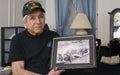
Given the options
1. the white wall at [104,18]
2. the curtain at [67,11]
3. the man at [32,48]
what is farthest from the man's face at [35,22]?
the curtain at [67,11]

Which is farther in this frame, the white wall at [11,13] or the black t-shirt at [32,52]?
the white wall at [11,13]

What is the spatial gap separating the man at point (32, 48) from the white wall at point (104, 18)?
227 centimetres

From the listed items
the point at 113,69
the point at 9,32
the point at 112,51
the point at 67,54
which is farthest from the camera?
the point at 9,32

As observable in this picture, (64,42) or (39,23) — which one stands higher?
(39,23)

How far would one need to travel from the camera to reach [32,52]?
57.0 inches

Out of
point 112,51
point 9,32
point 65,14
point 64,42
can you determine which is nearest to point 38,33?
point 64,42

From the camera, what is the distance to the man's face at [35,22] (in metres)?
1.46

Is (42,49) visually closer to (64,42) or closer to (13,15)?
(64,42)

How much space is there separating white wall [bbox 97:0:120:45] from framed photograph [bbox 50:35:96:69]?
2.22 meters

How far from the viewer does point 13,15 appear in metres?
4.14

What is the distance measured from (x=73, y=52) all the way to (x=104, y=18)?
2.37 meters

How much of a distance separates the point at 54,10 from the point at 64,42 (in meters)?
2.98

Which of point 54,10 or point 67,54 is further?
point 54,10

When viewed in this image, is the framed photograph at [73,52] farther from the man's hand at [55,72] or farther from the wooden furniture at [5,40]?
the wooden furniture at [5,40]
